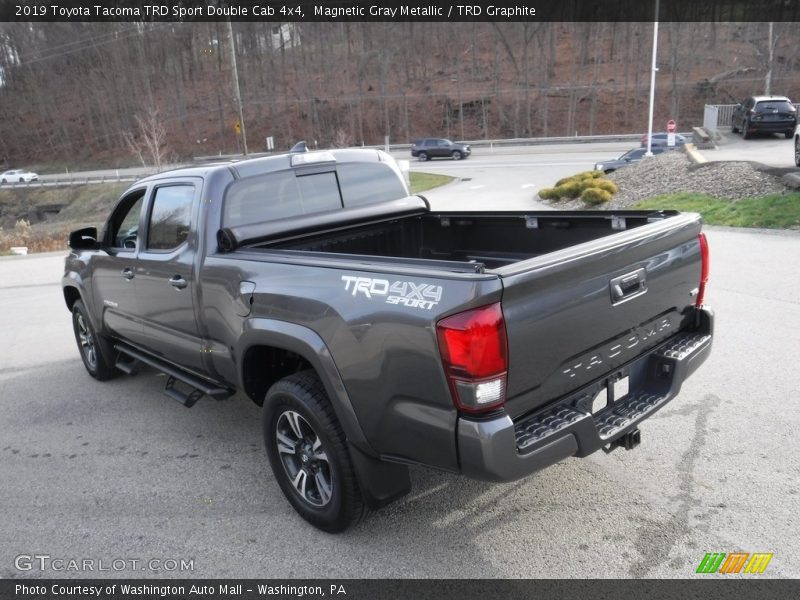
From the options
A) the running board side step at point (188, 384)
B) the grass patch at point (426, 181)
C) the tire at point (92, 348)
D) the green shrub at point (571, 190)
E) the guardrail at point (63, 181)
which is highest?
the running board side step at point (188, 384)

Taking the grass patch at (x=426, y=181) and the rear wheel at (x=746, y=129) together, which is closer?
the rear wheel at (x=746, y=129)

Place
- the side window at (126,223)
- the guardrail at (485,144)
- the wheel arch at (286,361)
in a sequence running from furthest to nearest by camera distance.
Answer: the guardrail at (485,144)
the side window at (126,223)
the wheel arch at (286,361)

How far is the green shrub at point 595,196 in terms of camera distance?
54.4ft

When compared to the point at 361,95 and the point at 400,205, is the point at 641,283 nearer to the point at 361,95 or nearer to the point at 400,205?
the point at 400,205

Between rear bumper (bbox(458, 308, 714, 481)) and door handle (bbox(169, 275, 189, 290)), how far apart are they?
7.66 feet

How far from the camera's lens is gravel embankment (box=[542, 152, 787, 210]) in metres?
14.3

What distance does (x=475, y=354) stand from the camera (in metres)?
2.45

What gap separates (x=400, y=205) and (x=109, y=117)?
84.7 m

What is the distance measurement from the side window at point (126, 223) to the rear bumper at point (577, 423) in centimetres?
338

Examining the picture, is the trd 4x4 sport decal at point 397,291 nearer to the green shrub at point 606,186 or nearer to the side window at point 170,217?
the side window at point 170,217

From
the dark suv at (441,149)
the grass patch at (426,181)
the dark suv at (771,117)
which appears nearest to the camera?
the dark suv at (771,117)

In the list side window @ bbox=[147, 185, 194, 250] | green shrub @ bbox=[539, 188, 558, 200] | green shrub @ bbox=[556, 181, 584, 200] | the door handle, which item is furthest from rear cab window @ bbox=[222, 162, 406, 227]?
green shrub @ bbox=[539, 188, 558, 200]

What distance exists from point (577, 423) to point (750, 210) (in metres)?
11.8

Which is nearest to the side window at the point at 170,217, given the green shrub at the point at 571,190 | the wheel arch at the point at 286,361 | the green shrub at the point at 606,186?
Result: the wheel arch at the point at 286,361
